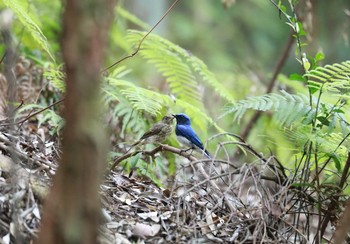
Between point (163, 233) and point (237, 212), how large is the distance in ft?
1.50

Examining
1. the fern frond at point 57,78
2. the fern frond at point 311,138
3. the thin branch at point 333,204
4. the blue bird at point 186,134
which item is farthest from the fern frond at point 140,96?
the thin branch at point 333,204

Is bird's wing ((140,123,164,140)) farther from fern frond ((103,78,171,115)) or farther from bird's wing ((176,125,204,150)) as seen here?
bird's wing ((176,125,204,150))

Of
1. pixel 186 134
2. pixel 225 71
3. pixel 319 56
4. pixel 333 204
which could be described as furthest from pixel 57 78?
pixel 225 71

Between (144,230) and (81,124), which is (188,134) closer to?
(144,230)

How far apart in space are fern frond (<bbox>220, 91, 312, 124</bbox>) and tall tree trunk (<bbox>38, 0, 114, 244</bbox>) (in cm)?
171

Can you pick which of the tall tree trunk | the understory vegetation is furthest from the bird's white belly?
the tall tree trunk

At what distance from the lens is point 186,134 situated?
493 cm

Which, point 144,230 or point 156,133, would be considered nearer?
point 144,230

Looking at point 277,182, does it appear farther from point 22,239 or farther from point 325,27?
point 325,27

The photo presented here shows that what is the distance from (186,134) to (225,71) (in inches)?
177

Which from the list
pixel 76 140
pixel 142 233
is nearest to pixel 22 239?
pixel 142 233

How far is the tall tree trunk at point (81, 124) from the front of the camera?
2357mm

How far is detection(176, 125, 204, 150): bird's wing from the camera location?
489 centimetres

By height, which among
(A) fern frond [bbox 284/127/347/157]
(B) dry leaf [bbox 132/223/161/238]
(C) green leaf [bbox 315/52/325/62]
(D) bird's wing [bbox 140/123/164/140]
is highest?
(C) green leaf [bbox 315/52/325/62]
